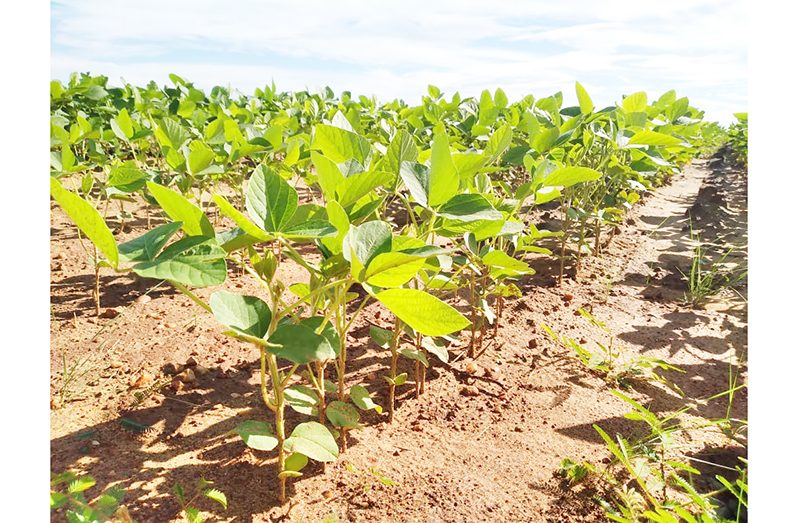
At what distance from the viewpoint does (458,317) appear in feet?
3.17

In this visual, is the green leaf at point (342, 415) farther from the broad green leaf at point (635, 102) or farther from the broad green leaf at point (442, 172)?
the broad green leaf at point (635, 102)

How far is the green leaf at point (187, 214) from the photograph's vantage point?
102 centimetres

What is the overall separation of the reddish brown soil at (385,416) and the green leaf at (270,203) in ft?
2.35

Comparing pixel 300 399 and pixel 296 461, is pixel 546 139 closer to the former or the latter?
pixel 300 399

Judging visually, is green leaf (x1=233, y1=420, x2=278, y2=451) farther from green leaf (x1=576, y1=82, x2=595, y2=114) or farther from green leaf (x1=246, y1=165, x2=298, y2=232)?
green leaf (x1=576, y1=82, x2=595, y2=114)

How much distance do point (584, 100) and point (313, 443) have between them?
2281 mm

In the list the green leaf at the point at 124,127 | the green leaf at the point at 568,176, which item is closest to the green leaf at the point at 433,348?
the green leaf at the point at 568,176

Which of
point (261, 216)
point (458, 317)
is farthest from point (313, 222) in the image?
point (458, 317)

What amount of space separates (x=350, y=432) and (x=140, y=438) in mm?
575

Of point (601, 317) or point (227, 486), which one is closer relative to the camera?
point (227, 486)

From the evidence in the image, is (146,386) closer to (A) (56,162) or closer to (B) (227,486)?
(B) (227,486)

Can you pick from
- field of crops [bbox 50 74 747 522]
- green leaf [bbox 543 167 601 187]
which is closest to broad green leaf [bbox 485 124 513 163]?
field of crops [bbox 50 74 747 522]

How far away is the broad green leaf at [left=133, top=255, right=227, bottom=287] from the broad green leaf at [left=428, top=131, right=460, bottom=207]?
1.69ft

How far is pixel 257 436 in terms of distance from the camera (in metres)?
1.31
